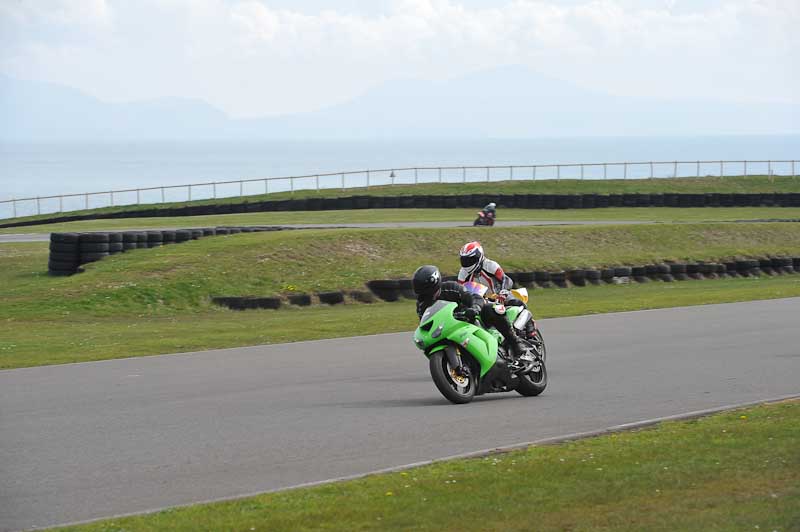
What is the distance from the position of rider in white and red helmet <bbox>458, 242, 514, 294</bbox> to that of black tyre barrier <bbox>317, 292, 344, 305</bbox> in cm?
1245

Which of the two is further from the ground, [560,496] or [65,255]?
[560,496]

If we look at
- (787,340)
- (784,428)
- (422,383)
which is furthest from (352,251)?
(784,428)

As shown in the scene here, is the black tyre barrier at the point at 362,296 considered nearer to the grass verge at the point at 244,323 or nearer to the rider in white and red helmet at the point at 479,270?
the grass verge at the point at 244,323

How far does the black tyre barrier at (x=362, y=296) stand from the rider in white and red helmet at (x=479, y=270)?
1263 centimetres

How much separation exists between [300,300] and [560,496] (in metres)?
17.3

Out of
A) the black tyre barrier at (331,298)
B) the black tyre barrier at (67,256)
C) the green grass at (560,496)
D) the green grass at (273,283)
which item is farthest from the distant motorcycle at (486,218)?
the green grass at (560,496)

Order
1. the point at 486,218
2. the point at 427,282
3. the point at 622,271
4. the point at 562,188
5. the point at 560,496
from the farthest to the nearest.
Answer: the point at 562,188, the point at 486,218, the point at 622,271, the point at 427,282, the point at 560,496

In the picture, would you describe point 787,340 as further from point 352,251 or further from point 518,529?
point 352,251

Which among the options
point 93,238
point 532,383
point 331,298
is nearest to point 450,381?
point 532,383

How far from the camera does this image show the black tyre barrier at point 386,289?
81.6 ft

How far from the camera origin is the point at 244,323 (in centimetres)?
2064

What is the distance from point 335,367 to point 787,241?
25164 mm

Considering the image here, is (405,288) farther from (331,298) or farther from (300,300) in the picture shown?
(300,300)

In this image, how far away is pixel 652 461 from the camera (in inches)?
315
